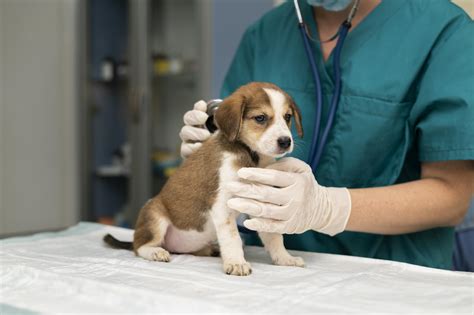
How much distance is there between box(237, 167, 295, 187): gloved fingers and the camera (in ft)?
3.25

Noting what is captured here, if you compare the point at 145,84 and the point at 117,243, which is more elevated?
the point at 145,84

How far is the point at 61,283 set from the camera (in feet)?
2.70

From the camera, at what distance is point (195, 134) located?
1269 mm

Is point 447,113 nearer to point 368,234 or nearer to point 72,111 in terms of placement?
point 368,234

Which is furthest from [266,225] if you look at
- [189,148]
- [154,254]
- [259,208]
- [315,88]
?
[315,88]

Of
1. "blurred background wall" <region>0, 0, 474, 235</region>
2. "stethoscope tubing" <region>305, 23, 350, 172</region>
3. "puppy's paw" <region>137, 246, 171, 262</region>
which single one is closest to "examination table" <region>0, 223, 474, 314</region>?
"puppy's paw" <region>137, 246, 171, 262</region>

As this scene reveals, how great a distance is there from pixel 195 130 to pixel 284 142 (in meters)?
0.33

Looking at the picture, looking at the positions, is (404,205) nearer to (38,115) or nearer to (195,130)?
(195,130)

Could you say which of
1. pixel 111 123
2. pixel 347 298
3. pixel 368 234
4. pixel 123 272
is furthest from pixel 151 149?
pixel 347 298

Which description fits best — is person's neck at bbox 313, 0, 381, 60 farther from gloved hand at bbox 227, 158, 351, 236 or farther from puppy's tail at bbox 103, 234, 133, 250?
puppy's tail at bbox 103, 234, 133, 250

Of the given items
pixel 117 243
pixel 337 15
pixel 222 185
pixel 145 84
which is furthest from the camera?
pixel 145 84

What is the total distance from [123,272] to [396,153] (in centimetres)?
75

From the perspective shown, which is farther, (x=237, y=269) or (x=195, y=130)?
(x=195, y=130)

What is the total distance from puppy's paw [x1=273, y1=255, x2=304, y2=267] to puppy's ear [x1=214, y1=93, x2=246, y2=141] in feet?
0.93
